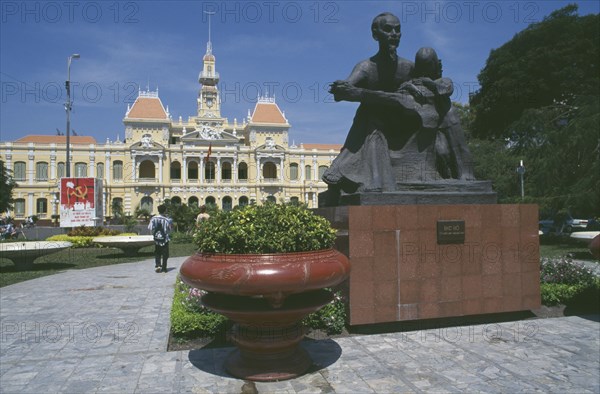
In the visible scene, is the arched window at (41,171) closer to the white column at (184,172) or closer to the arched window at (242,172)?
the white column at (184,172)

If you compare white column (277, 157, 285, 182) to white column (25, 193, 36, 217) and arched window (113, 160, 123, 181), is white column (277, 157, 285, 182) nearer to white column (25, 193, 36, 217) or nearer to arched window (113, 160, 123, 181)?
arched window (113, 160, 123, 181)

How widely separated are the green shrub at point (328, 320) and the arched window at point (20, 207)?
5663 cm

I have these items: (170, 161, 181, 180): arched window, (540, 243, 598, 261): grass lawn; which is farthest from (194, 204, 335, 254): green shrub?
(170, 161, 181, 180): arched window

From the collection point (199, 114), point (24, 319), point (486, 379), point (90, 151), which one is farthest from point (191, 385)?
point (199, 114)

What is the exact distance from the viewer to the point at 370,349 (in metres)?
4.34

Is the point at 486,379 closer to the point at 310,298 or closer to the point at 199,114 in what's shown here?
the point at 310,298

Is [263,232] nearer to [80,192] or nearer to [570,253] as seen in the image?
[570,253]

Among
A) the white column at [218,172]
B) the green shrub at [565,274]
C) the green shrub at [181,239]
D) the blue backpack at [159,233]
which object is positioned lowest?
the green shrub at [181,239]

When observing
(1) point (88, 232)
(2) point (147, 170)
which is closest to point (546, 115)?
(1) point (88, 232)

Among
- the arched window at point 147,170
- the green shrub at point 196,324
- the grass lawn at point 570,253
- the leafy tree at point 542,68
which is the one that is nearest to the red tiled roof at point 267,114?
the arched window at point 147,170

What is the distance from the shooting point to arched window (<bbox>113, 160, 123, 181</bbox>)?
5406 centimetres

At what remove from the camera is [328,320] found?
15.7 ft

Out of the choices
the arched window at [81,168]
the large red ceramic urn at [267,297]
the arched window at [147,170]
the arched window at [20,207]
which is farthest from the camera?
the arched window at [147,170]

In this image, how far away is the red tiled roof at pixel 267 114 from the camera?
6009 centimetres
